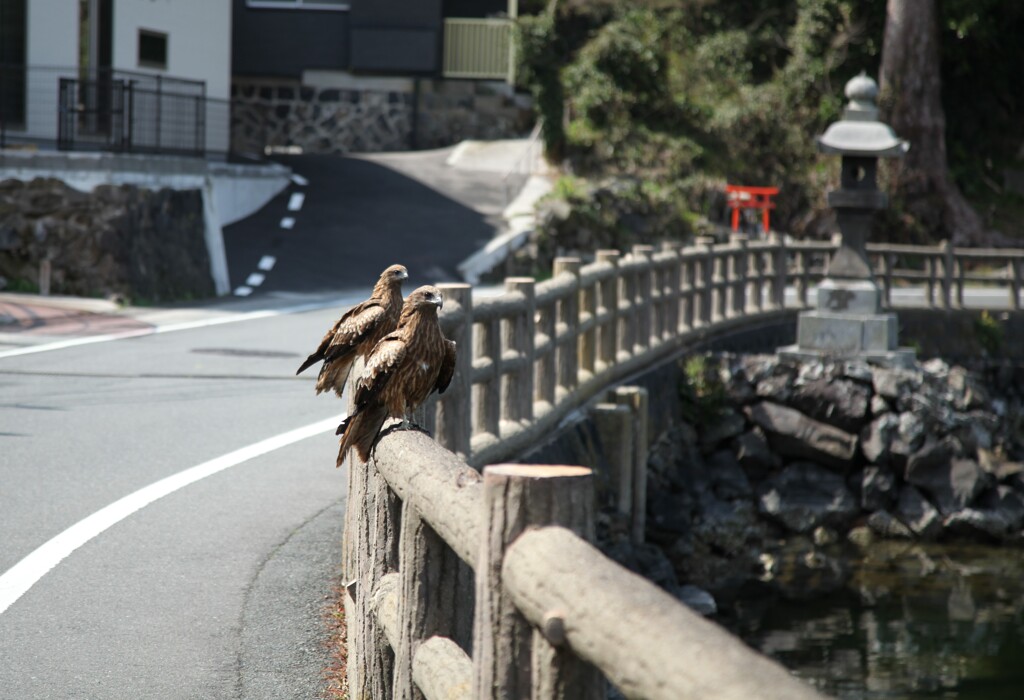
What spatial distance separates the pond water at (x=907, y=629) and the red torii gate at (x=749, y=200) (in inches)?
531

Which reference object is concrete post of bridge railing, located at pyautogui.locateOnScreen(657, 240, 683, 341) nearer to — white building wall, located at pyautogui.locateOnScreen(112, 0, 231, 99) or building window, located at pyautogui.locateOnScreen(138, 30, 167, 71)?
white building wall, located at pyautogui.locateOnScreen(112, 0, 231, 99)

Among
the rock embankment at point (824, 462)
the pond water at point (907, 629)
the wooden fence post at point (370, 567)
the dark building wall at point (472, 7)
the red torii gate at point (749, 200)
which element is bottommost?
the pond water at point (907, 629)

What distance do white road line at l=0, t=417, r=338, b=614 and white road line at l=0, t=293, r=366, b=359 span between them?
18.2ft

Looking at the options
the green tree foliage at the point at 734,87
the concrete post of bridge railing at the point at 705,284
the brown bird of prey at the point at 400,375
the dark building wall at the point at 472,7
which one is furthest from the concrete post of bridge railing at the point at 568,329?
the dark building wall at the point at 472,7

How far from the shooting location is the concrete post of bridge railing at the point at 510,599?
109 inches

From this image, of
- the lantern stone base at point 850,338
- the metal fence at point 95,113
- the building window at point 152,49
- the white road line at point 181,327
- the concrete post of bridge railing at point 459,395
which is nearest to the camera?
the concrete post of bridge railing at point 459,395

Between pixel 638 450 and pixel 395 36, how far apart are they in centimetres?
2645

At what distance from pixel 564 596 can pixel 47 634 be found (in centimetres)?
395

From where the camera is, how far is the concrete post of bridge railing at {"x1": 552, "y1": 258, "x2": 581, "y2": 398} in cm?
1232

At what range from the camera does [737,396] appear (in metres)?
18.2

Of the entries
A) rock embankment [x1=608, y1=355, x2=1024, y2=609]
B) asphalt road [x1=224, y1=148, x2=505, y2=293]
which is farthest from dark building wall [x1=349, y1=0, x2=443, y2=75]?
rock embankment [x1=608, y1=355, x2=1024, y2=609]

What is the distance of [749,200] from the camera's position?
2927 cm

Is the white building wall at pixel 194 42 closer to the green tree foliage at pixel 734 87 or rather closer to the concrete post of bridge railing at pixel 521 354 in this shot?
the green tree foliage at pixel 734 87

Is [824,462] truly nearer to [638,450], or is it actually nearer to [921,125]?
Result: [638,450]
